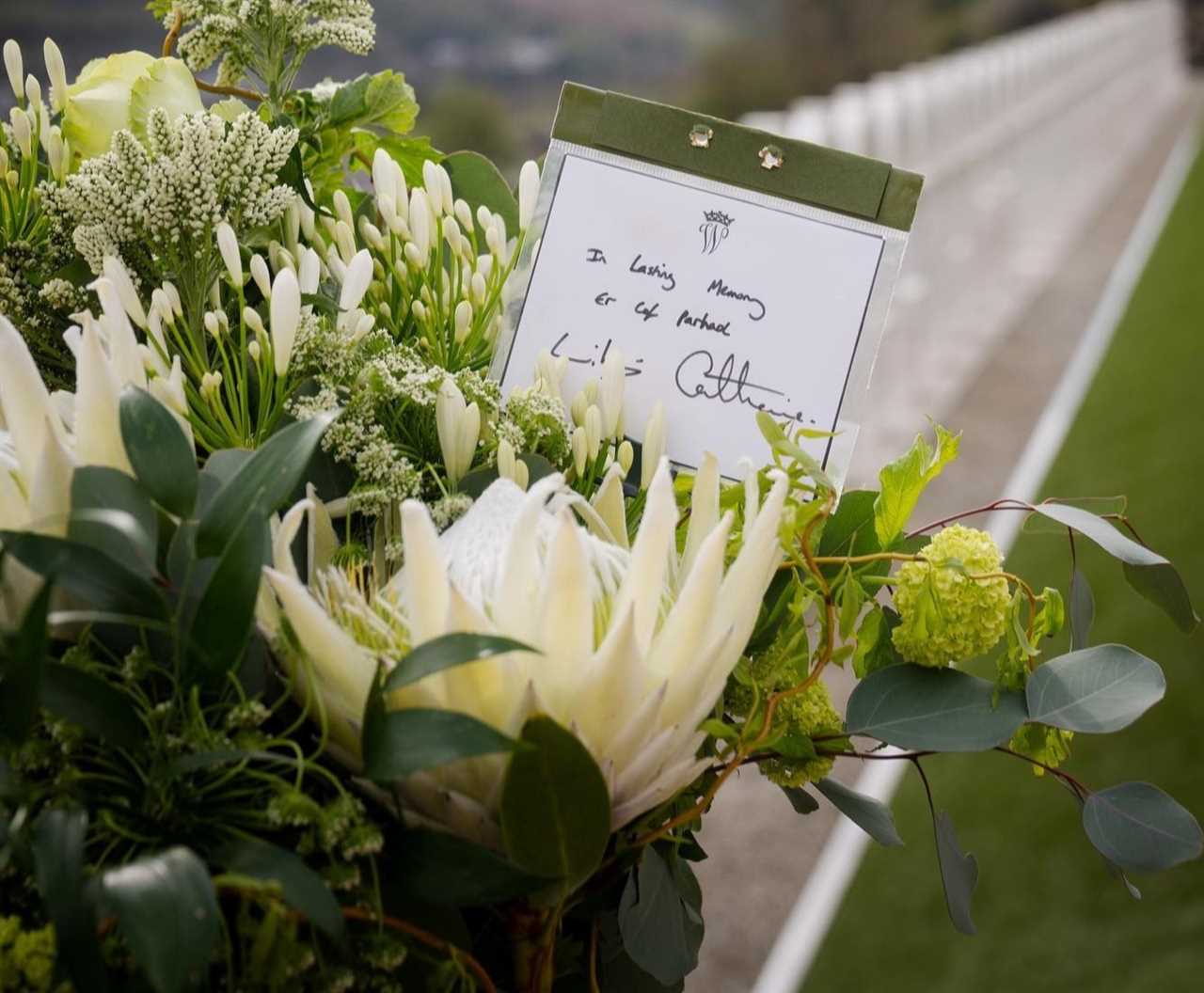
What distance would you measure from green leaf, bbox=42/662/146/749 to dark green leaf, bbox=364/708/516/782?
8cm

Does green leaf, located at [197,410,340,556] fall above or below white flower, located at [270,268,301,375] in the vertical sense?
below

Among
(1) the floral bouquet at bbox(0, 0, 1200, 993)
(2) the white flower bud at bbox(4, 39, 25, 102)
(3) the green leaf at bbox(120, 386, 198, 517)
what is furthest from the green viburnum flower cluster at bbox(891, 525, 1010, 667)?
(2) the white flower bud at bbox(4, 39, 25, 102)

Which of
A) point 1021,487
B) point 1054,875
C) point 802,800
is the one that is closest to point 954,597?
point 802,800

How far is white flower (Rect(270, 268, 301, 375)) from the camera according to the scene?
589mm

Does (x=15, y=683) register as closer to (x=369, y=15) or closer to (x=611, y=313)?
(x=611, y=313)

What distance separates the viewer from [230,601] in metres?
0.45

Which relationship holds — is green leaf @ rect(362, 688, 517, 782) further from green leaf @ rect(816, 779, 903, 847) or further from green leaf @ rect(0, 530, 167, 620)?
green leaf @ rect(816, 779, 903, 847)

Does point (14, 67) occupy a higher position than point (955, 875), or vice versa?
point (14, 67)

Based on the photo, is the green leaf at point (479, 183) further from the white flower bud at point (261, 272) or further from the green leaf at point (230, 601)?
the green leaf at point (230, 601)

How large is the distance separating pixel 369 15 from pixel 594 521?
0.40 m

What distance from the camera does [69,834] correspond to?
15.9 inches

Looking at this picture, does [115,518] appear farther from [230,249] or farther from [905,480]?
[905,480]

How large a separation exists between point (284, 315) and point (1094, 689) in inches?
16.0

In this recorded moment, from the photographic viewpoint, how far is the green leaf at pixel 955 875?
620mm
